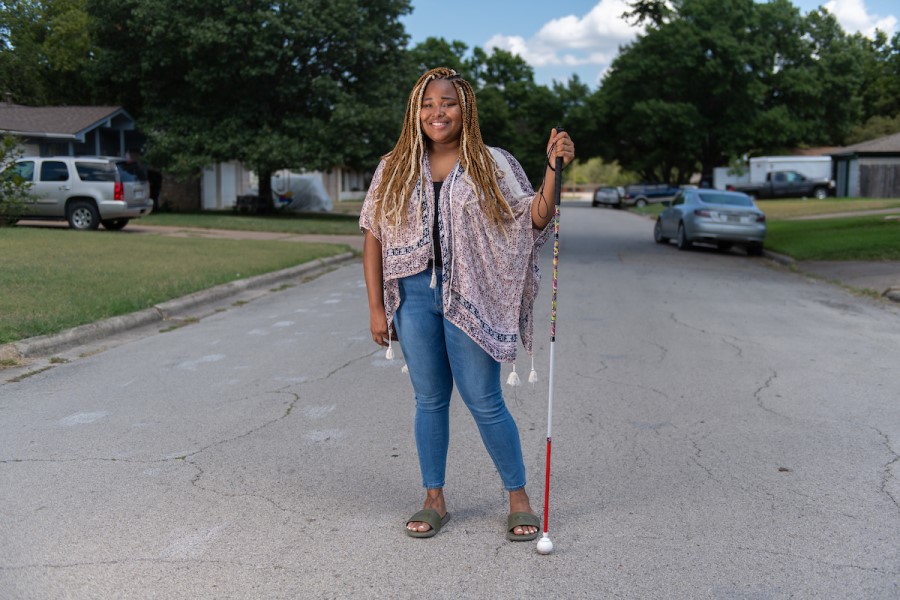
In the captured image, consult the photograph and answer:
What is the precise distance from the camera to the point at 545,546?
12.2 feet

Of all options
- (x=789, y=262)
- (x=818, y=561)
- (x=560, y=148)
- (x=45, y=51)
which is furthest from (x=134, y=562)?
(x=45, y=51)

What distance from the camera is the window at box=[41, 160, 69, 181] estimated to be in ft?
66.6

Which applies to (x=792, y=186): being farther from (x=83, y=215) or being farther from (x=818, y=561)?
(x=818, y=561)

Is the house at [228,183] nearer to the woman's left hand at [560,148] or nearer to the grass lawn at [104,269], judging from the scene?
the grass lawn at [104,269]

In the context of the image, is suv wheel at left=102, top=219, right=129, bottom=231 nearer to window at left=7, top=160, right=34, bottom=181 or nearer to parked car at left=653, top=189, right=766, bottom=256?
window at left=7, top=160, right=34, bottom=181

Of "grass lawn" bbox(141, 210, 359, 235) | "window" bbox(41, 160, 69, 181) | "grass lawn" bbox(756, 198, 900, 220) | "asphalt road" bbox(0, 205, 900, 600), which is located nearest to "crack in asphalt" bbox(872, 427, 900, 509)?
"asphalt road" bbox(0, 205, 900, 600)

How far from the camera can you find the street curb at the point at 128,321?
25.6ft

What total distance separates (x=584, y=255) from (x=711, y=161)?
43.9 metres

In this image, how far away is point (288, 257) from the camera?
16.1m

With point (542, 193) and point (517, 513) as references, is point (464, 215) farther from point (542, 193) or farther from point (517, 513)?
point (517, 513)

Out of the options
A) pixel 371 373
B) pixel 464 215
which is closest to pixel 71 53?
pixel 371 373

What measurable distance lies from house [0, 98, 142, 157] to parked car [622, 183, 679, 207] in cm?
3183

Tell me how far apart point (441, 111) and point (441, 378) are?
115 centimetres

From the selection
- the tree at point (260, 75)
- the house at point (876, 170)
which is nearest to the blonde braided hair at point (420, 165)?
the tree at point (260, 75)
